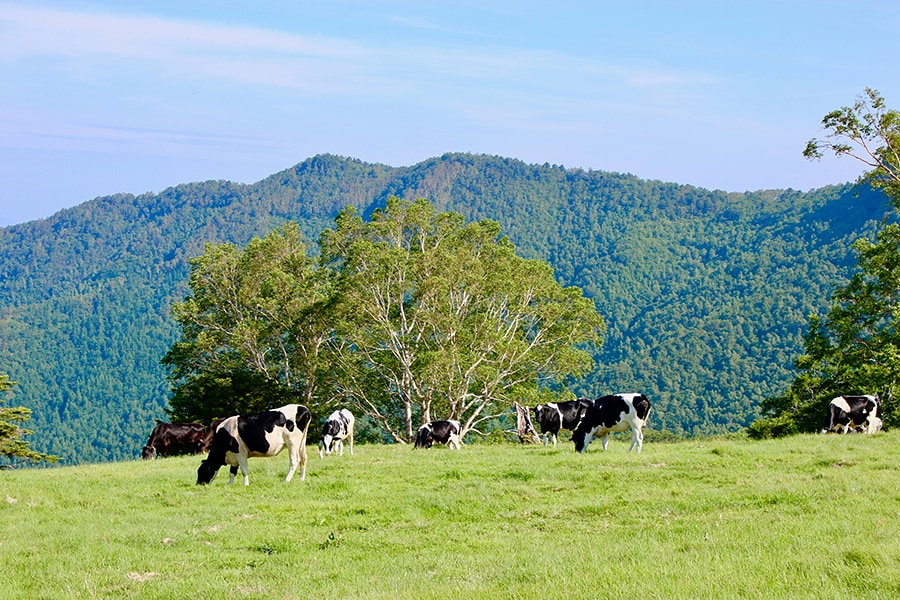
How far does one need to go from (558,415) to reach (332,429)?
7.84m

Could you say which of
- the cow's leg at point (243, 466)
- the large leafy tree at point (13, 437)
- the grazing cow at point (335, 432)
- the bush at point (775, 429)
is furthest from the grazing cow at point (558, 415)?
the large leafy tree at point (13, 437)

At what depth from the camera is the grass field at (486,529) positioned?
911 cm

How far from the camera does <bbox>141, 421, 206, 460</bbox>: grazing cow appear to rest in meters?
36.2

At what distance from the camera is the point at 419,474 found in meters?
19.7

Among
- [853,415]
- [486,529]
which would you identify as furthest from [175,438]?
[486,529]

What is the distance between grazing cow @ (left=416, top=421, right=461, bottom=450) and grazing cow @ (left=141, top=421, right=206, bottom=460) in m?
11.0

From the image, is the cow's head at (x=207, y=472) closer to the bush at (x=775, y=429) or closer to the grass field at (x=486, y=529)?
the grass field at (x=486, y=529)

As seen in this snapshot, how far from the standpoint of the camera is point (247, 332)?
160 ft

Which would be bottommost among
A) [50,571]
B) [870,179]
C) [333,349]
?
[50,571]

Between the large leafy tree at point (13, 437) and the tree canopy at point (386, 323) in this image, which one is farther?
the large leafy tree at point (13, 437)

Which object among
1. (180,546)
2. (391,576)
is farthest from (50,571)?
(391,576)

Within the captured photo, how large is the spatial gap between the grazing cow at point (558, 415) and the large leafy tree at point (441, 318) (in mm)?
11351

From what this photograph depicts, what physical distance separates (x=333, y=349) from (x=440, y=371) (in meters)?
7.49

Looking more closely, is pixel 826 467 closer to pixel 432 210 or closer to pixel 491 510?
pixel 491 510
